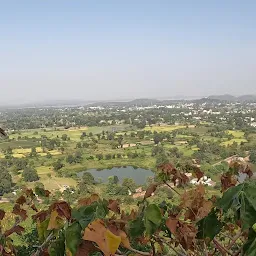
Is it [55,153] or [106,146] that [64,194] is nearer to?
[55,153]

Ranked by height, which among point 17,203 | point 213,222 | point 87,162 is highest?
point 213,222

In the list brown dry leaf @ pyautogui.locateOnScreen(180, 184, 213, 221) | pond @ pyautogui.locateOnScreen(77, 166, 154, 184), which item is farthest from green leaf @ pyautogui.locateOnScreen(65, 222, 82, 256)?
pond @ pyautogui.locateOnScreen(77, 166, 154, 184)

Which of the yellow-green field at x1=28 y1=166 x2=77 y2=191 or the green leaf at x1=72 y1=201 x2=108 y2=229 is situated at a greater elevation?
the green leaf at x1=72 y1=201 x2=108 y2=229

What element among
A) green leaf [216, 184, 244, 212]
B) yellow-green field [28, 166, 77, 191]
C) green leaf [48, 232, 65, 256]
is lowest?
yellow-green field [28, 166, 77, 191]

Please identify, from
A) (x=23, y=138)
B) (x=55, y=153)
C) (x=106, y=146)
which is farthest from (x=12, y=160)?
(x=23, y=138)

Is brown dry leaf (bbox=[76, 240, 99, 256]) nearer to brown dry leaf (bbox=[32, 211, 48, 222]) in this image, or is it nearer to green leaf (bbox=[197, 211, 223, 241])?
green leaf (bbox=[197, 211, 223, 241])

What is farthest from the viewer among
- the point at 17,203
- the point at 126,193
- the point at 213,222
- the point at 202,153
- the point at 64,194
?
the point at 202,153

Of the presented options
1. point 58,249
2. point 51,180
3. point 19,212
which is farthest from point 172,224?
point 51,180
